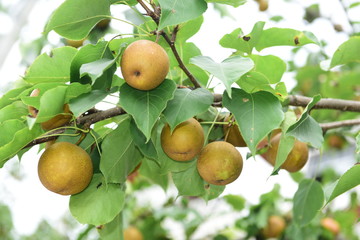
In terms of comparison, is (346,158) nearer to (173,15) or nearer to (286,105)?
(286,105)

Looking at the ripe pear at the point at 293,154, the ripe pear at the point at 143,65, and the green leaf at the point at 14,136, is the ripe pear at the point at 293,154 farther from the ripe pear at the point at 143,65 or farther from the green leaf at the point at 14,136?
the green leaf at the point at 14,136

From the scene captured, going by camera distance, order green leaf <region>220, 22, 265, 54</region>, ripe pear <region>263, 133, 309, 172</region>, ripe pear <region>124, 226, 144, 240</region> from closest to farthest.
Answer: green leaf <region>220, 22, 265, 54</region>, ripe pear <region>263, 133, 309, 172</region>, ripe pear <region>124, 226, 144, 240</region>

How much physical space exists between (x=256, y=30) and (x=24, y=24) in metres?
3.14

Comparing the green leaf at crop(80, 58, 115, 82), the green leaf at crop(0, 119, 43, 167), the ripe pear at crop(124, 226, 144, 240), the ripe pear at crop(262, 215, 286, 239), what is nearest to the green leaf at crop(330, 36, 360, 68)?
the green leaf at crop(80, 58, 115, 82)

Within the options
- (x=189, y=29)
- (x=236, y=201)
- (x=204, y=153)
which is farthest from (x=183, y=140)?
(x=236, y=201)

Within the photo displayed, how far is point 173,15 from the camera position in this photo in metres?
0.77

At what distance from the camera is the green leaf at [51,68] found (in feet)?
3.01

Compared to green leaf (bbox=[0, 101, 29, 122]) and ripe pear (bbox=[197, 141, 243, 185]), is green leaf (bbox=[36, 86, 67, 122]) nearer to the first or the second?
green leaf (bbox=[0, 101, 29, 122])

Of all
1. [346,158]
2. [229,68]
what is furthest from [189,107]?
[346,158]

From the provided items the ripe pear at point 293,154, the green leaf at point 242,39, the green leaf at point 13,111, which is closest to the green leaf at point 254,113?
the green leaf at point 242,39

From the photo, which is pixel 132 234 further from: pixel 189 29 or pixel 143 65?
pixel 143 65

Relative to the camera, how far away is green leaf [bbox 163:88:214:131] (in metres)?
0.81

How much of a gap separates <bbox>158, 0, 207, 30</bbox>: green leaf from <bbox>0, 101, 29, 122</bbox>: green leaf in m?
0.34

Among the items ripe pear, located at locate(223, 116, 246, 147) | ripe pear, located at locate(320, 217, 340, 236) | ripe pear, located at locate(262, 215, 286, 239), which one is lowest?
ripe pear, located at locate(320, 217, 340, 236)
